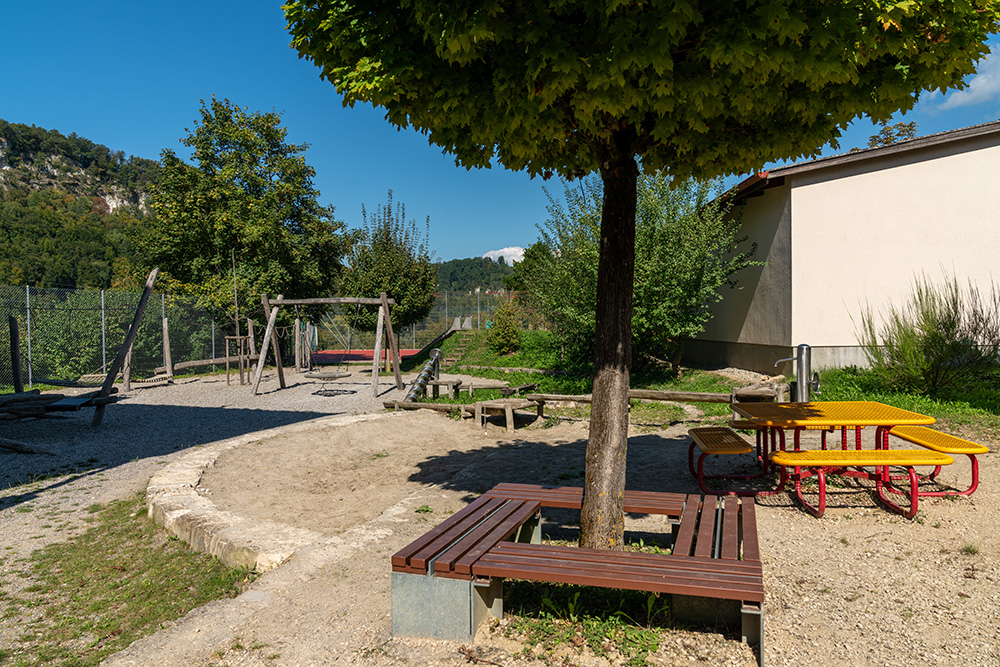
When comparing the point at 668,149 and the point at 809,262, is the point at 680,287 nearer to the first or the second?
the point at 809,262

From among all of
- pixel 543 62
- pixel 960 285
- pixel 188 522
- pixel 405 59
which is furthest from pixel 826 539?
pixel 960 285

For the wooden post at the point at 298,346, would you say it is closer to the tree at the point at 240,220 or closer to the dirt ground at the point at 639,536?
the tree at the point at 240,220

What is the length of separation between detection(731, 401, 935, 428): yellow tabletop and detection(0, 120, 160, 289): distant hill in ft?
77.7

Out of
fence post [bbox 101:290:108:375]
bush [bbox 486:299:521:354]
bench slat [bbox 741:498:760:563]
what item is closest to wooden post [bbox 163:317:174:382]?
fence post [bbox 101:290:108:375]

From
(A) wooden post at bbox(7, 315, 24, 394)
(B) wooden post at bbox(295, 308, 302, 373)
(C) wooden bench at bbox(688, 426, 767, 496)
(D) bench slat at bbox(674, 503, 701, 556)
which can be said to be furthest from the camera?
(B) wooden post at bbox(295, 308, 302, 373)

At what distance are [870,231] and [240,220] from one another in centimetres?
2038

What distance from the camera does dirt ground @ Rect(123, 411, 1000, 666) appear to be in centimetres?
281

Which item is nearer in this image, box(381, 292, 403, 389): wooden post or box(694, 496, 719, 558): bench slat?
box(694, 496, 719, 558): bench slat

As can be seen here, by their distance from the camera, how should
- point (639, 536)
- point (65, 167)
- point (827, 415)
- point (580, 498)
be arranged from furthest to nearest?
point (65, 167)
point (827, 415)
point (639, 536)
point (580, 498)

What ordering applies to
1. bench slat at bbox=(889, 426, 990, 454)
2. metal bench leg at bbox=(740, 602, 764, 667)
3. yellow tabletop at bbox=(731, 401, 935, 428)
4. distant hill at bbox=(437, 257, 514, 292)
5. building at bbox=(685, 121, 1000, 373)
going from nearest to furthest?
metal bench leg at bbox=(740, 602, 764, 667), bench slat at bbox=(889, 426, 990, 454), yellow tabletop at bbox=(731, 401, 935, 428), building at bbox=(685, 121, 1000, 373), distant hill at bbox=(437, 257, 514, 292)

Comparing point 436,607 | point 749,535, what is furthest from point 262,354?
point 749,535

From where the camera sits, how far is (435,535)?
10.8 feet

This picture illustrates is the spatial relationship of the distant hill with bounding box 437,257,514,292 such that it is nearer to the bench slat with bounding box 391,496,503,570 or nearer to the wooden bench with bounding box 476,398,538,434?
the wooden bench with bounding box 476,398,538,434

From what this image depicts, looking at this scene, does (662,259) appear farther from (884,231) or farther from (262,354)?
(262,354)
